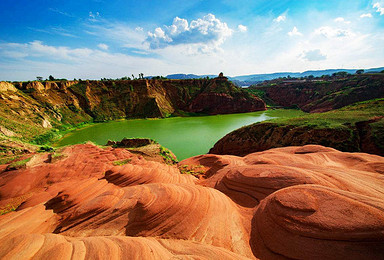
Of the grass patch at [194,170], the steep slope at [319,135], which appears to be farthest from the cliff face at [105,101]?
the steep slope at [319,135]

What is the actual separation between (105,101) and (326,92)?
94.0 meters

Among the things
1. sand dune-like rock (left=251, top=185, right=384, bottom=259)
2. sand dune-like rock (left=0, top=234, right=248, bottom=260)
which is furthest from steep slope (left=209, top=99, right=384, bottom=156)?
sand dune-like rock (left=0, top=234, right=248, bottom=260)

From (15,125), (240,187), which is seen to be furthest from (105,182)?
(15,125)

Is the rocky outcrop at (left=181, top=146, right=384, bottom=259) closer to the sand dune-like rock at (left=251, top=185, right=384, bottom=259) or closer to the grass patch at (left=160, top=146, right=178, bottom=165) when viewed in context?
the sand dune-like rock at (left=251, top=185, right=384, bottom=259)

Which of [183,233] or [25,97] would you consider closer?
[183,233]

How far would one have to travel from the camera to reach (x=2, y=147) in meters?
16.0

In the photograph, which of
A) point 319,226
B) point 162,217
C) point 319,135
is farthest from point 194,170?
point 319,135

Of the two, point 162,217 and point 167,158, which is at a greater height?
point 162,217

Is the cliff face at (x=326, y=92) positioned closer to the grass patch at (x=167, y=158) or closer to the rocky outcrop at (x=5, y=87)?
the grass patch at (x=167, y=158)

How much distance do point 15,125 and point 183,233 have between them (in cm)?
4475

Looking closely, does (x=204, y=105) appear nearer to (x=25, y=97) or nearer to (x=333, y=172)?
(x=25, y=97)

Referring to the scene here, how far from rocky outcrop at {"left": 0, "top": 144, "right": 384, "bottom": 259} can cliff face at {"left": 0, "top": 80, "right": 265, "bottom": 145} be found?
118 feet

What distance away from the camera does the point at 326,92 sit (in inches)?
2692

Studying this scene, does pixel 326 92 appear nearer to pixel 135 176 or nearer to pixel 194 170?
pixel 194 170
